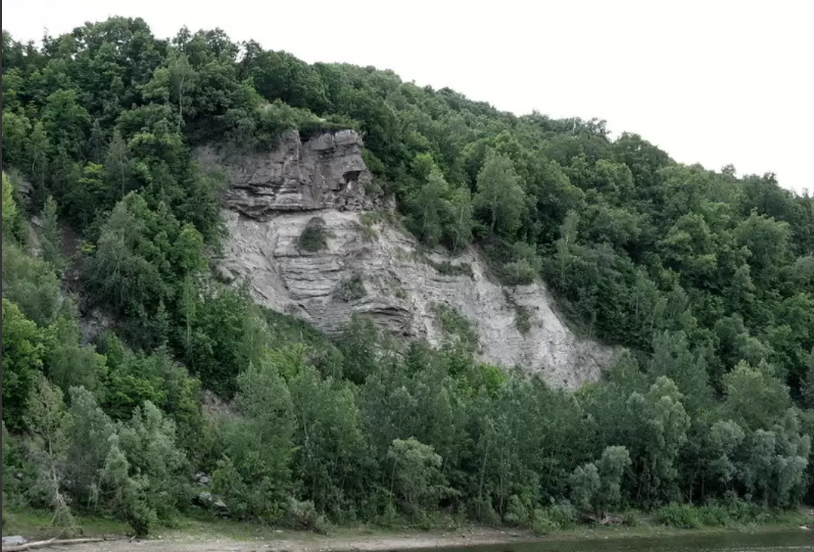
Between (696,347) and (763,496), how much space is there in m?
18.3

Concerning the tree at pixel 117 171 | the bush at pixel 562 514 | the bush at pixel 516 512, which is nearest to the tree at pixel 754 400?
the bush at pixel 562 514

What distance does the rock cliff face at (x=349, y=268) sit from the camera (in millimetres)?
62156

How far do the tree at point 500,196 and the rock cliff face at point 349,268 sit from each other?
21.9 feet

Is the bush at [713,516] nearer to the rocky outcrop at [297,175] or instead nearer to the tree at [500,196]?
the tree at [500,196]

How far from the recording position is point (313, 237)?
6397cm

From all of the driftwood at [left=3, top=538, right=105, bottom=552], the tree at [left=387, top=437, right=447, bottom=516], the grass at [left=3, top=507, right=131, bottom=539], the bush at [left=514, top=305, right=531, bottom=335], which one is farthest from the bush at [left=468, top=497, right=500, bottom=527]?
the bush at [left=514, top=305, right=531, bottom=335]

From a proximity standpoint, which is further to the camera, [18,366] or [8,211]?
[8,211]

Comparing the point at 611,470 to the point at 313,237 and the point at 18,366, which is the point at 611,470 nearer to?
the point at 313,237

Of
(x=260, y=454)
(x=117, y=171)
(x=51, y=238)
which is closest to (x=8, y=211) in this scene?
(x=51, y=238)

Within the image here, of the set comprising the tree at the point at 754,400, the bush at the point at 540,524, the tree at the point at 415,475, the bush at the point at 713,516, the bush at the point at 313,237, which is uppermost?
the bush at the point at 313,237

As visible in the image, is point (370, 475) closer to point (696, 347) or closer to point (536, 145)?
point (696, 347)

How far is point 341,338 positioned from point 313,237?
930 cm

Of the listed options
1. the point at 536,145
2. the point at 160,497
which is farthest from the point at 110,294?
the point at 536,145

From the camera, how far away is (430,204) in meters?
69.5
